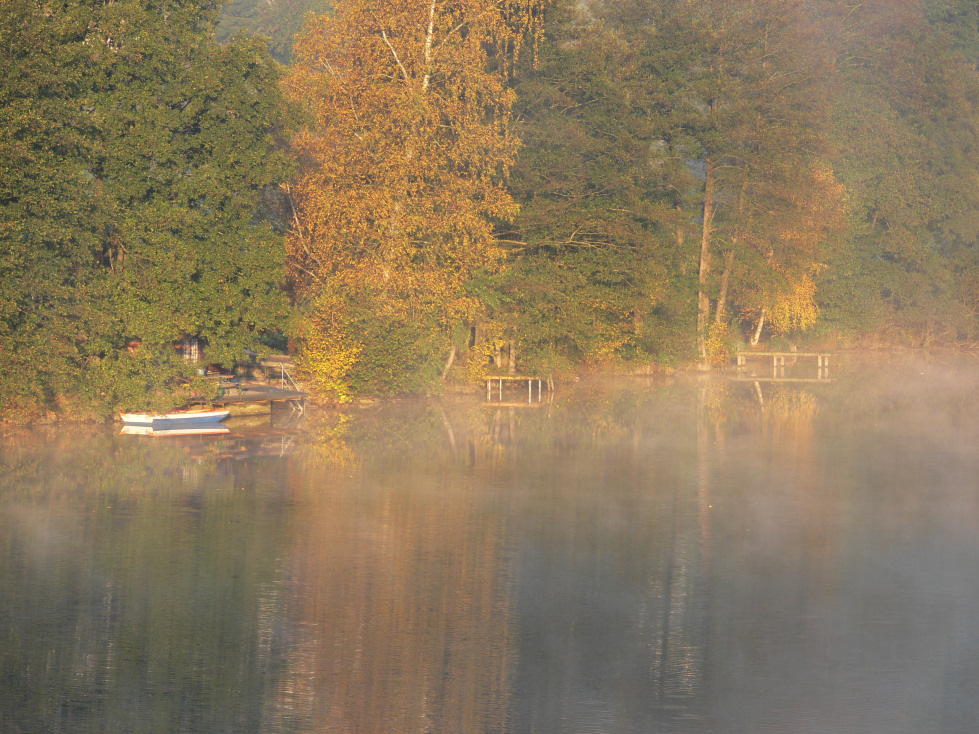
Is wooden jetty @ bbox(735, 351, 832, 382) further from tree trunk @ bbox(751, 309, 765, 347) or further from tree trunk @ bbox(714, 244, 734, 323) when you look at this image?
tree trunk @ bbox(714, 244, 734, 323)

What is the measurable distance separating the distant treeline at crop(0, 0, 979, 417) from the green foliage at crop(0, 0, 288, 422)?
0.10 meters

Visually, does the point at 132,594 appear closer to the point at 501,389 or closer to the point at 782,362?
the point at 501,389

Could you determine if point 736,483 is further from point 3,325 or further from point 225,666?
point 3,325

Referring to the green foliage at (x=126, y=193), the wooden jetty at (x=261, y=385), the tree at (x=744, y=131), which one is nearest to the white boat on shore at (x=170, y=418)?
the green foliage at (x=126, y=193)

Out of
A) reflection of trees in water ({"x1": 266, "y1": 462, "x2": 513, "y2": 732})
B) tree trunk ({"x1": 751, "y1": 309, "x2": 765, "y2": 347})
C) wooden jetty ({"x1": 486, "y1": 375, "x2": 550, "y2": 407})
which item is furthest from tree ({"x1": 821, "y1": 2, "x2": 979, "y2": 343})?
reflection of trees in water ({"x1": 266, "y1": 462, "x2": 513, "y2": 732})

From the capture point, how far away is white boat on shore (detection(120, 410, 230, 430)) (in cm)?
3794

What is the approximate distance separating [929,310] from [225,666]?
77837 millimetres

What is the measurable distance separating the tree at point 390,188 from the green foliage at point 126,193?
3.71m

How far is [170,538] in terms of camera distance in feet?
75.8

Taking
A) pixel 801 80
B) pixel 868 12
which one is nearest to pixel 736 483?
pixel 801 80

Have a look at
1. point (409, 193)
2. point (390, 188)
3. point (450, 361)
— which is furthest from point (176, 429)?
point (450, 361)

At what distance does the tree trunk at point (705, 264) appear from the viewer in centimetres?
6769

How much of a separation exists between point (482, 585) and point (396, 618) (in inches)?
94.3

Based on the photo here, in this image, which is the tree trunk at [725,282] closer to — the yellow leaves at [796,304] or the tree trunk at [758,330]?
the yellow leaves at [796,304]
